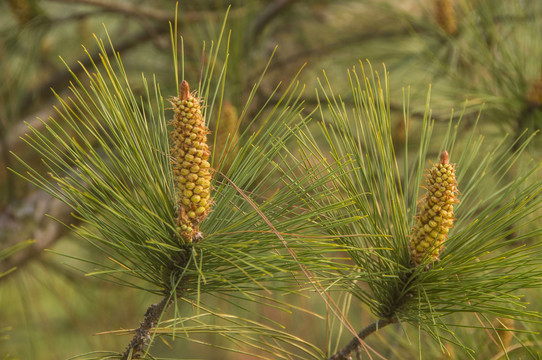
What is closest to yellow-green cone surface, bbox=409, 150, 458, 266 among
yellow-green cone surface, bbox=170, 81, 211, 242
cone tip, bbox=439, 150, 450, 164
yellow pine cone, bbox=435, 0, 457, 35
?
cone tip, bbox=439, 150, 450, 164

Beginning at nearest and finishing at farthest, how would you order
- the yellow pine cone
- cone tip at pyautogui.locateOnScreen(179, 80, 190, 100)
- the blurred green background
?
1. cone tip at pyautogui.locateOnScreen(179, 80, 190, 100)
2. the blurred green background
3. the yellow pine cone

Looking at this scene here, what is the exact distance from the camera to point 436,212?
455 mm

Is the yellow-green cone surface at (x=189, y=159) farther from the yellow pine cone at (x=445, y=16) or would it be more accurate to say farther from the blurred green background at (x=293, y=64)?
the yellow pine cone at (x=445, y=16)

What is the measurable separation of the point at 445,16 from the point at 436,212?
77cm

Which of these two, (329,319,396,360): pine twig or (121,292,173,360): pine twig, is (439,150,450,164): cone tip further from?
(121,292,173,360): pine twig

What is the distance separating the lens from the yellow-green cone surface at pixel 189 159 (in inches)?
16.4

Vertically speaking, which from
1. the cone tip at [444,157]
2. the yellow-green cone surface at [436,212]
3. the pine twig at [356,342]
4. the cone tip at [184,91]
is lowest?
the pine twig at [356,342]

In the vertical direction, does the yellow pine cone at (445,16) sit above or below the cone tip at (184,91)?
above

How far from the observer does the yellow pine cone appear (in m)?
1.08

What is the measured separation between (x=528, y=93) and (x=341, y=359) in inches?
22.5

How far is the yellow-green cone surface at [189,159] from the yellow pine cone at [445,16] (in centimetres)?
83

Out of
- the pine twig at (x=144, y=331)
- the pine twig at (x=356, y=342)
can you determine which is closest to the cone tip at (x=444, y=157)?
the pine twig at (x=356, y=342)

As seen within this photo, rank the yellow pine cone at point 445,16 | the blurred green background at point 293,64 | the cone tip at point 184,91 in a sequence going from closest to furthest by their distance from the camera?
the cone tip at point 184,91
the blurred green background at point 293,64
the yellow pine cone at point 445,16

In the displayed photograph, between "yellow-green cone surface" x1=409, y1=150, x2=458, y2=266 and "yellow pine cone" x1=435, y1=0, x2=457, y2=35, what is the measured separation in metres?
0.74
